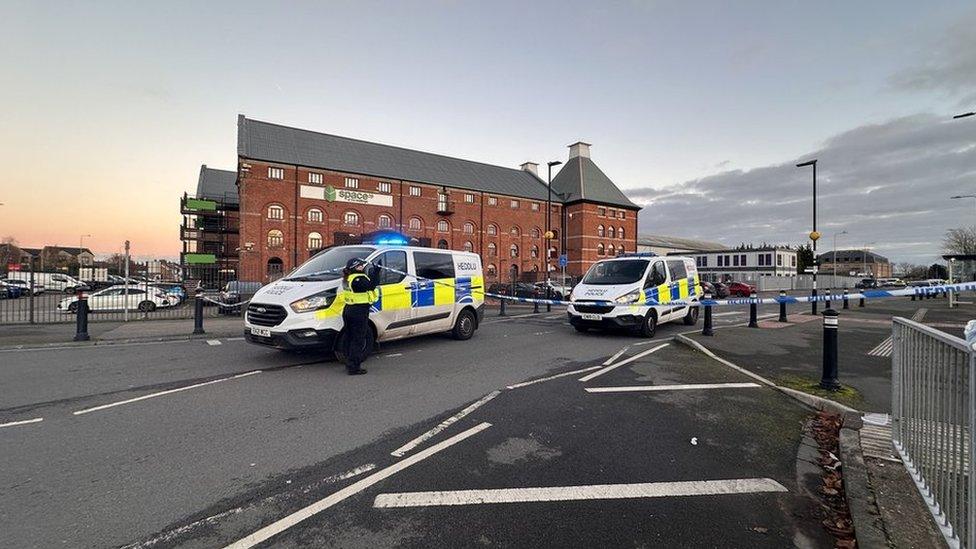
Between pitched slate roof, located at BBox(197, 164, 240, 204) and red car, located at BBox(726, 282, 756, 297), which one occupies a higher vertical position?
pitched slate roof, located at BBox(197, 164, 240, 204)

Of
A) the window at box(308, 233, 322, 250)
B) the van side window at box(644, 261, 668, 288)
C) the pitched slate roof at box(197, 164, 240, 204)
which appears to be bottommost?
the van side window at box(644, 261, 668, 288)

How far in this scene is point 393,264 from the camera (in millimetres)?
8312

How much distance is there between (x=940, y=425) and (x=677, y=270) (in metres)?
9.66

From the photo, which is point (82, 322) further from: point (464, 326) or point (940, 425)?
point (940, 425)

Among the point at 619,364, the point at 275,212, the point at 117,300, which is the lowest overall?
the point at 619,364

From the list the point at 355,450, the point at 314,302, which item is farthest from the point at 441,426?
the point at 314,302

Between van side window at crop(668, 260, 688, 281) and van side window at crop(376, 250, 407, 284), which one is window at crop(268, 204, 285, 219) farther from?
van side window at crop(668, 260, 688, 281)

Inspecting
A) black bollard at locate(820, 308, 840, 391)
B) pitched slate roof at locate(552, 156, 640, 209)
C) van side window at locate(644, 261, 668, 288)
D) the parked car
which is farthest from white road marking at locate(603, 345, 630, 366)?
pitched slate roof at locate(552, 156, 640, 209)

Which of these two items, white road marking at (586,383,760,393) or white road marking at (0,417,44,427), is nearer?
white road marking at (0,417,44,427)

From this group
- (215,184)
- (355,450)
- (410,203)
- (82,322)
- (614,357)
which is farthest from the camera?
(215,184)

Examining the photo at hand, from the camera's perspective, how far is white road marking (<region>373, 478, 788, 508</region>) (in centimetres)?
293

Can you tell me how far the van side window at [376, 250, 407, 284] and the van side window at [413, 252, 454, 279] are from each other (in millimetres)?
369

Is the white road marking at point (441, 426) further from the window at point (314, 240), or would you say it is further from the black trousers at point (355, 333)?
the window at point (314, 240)

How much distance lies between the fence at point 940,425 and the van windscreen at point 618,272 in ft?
22.4
